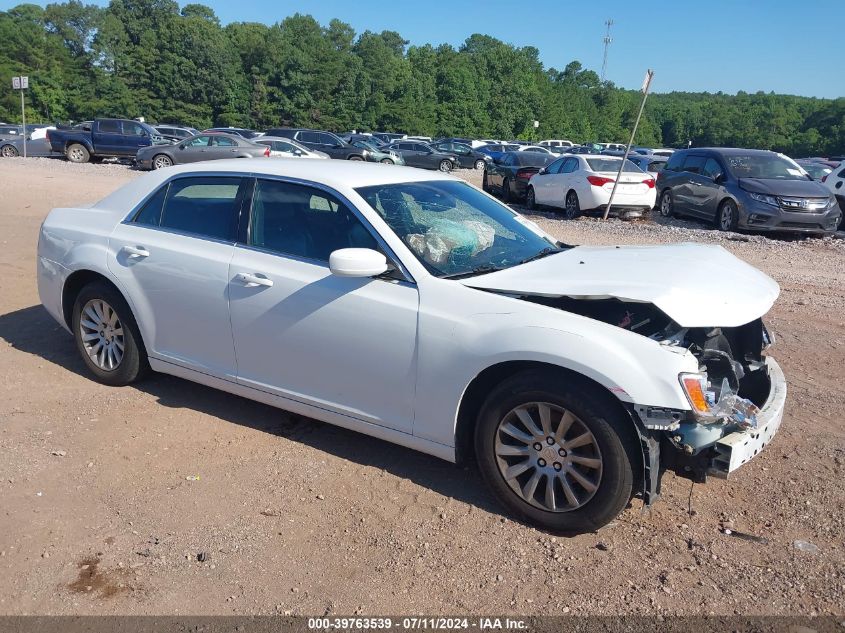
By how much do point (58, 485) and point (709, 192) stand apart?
14144 millimetres

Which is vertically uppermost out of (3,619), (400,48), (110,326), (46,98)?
(400,48)

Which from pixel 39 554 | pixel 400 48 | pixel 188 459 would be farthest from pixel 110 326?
pixel 400 48

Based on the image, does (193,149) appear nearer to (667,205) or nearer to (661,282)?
(667,205)

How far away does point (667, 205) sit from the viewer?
17062mm

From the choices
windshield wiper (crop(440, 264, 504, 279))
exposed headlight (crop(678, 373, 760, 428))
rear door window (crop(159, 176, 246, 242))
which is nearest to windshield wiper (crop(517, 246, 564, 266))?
windshield wiper (crop(440, 264, 504, 279))

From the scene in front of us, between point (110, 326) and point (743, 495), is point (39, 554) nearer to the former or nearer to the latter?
point (110, 326)

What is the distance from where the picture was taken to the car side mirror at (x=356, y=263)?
3.74m

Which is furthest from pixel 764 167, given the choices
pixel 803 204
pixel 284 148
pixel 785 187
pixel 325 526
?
pixel 284 148

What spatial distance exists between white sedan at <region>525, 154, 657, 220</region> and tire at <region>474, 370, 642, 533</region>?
13.1 meters

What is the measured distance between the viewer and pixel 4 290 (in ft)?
25.4

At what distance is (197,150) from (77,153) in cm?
646

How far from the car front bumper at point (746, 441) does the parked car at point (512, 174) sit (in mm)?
15621

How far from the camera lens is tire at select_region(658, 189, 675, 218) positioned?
16794 mm

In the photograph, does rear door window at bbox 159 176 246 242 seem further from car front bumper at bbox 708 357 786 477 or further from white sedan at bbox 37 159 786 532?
car front bumper at bbox 708 357 786 477
